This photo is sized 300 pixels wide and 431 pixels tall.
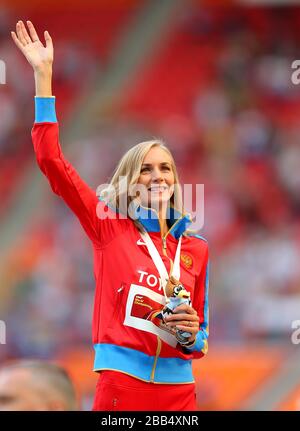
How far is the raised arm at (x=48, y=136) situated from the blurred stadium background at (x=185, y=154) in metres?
4.47

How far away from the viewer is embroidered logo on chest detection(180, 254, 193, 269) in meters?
3.04

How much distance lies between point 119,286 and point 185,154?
5.54 meters

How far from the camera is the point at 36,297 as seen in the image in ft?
25.1

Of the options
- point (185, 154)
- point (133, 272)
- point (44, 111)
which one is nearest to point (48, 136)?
point (44, 111)

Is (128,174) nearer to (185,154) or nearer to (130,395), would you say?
(130,395)

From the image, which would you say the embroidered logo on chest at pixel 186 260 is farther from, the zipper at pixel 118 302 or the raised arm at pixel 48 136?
the raised arm at pixel 48 136

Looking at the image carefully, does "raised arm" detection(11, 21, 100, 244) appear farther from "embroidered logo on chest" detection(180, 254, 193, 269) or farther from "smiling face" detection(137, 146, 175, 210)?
"embroidered logo on chest" detection(180, 254, 193, 269)

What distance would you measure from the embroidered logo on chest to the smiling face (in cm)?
21

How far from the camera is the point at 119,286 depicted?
2.88 meters

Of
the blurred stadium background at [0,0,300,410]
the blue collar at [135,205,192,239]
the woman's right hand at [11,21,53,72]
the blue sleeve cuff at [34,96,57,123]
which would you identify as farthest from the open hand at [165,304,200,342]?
the blurred stadium background at [0,0,300,410]

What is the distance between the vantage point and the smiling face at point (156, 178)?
3000mm

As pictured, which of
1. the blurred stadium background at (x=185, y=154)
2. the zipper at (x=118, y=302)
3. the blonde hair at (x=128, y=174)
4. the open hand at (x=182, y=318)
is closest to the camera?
the open hand at (x=182, y=318)

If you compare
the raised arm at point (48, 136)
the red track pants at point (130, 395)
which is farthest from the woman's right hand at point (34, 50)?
the red track pants at point (130, 395)
